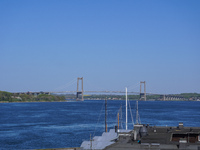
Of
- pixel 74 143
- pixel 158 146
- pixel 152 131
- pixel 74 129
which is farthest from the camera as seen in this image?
pixel 74 129

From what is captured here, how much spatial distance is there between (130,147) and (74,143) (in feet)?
107

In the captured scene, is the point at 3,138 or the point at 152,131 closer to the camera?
the point at 152,131

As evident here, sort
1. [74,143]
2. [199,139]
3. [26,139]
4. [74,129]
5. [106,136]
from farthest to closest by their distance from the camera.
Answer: [74,129], [26,139], [74,143], [106,136], [199,139]

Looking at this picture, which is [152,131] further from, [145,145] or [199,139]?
[145,145]

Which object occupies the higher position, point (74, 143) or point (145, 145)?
point (145, 145)

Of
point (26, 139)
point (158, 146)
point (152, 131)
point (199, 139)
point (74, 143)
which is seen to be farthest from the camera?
point (26, 139)

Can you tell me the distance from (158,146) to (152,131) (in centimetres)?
1108

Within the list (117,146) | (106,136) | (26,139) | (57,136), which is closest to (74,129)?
(57,136)

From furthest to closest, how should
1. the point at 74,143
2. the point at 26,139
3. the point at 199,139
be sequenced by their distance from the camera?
1. the point at 26,139
2. the point at 74,143
3. the point at 199,139

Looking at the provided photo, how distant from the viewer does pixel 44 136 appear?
6600 cm

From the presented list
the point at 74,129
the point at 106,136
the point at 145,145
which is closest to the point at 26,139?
the point at 74,129

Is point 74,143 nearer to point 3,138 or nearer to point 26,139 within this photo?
point 26,139

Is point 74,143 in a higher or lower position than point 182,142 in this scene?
lower

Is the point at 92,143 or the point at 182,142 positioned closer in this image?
the point at 182,142
